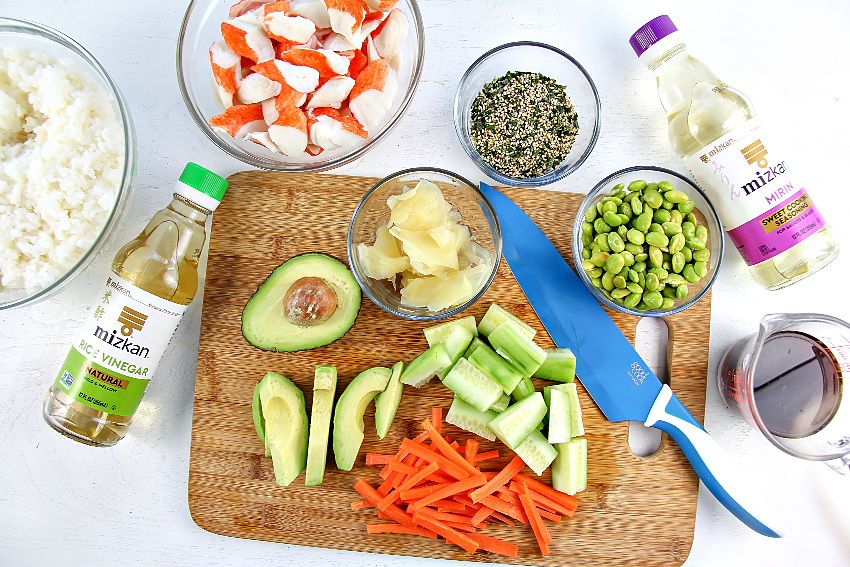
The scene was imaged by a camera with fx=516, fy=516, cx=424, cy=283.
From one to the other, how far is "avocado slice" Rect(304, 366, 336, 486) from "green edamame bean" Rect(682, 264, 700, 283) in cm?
90

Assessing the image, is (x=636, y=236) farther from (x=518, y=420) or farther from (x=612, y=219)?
(x=518, y=420)

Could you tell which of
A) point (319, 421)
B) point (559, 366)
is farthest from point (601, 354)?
point (319, 421)

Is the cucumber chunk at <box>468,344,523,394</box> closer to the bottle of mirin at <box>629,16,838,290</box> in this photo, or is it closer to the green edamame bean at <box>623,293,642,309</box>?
the green edamame bean at <box>623,293,642,309</box>

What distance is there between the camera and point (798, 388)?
1333 mm

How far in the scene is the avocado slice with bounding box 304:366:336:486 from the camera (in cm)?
132

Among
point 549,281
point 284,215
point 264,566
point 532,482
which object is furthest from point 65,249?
point 532,482

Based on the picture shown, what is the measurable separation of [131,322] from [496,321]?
89cm

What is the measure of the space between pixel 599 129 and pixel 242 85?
93 centimetres

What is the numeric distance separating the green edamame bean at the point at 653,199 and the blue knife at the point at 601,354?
0.27 metres

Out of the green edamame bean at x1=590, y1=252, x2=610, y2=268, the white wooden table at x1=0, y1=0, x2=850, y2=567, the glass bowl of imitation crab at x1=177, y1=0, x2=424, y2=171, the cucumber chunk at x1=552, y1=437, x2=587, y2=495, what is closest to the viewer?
the glass bowl of imitation crab at x1=177, y1=0, x2=424, y2=171

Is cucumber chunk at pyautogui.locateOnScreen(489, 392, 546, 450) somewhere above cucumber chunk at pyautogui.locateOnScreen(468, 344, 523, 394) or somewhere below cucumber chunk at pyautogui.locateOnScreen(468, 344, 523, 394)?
below

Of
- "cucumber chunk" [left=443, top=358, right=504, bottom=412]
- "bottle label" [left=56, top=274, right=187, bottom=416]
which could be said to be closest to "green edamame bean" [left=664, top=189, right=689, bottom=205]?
"cucumber chunk" [left=443, top=358, right=504, bottom=412]

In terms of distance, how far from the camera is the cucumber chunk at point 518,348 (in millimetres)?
1303

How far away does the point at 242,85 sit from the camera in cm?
117
